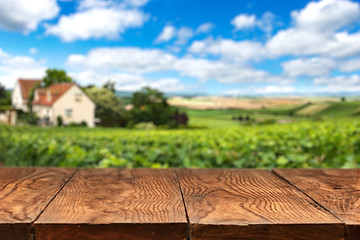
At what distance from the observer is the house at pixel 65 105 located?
31.3m

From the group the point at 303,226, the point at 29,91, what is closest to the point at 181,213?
the point at 303,226

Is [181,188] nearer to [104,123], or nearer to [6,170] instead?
[6,170]

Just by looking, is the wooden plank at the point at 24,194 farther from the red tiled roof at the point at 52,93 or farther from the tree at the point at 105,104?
the tree at the point at 105,104

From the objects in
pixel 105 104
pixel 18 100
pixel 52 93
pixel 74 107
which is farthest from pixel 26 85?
pixel 74 107

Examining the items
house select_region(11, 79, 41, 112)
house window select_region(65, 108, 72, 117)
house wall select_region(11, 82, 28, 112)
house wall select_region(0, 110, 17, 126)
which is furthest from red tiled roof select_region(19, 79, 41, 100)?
house window select_region(65, 108, 72, 117)

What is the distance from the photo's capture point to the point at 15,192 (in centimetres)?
112

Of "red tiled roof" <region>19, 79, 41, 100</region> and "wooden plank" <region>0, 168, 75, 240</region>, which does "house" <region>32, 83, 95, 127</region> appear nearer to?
"red tiled roof" <region>19, 79, 41, 100</region>

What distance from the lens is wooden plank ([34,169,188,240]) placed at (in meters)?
0.85

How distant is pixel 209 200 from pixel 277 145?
14.0 feet

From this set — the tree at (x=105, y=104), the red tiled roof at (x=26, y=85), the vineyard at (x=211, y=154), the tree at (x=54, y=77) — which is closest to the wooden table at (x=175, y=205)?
the vineyard at (x=211, y=154)

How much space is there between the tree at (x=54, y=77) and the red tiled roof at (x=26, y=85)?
64.6 inches

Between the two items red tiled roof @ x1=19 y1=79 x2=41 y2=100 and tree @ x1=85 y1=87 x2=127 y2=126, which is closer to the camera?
red tiled roof @ x1=19 y1=79 x2=41 y2=100

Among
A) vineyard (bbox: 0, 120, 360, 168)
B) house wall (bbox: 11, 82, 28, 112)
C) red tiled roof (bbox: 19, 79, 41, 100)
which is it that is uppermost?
red tiled roof (bbox: 19, 79, 41, 100)

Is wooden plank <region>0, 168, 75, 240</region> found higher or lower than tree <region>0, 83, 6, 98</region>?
lower
